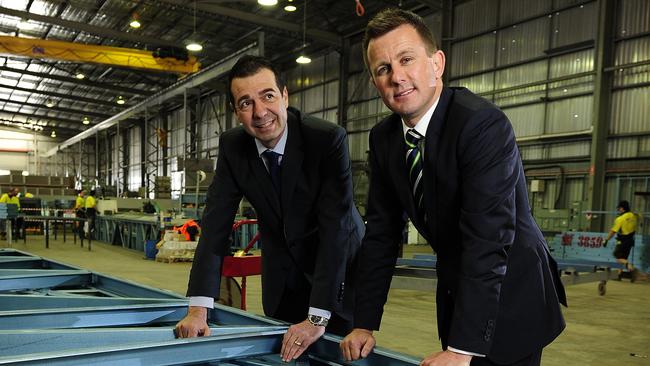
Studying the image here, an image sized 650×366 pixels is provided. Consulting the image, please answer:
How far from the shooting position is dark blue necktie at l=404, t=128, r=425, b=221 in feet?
4.14

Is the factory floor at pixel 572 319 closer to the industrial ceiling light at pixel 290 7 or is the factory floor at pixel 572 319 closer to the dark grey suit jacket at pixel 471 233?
the dark grey suit jacket at pixel 471 233

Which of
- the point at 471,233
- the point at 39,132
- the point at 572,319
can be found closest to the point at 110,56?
the point at 572,319

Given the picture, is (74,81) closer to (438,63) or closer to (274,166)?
(274,166)

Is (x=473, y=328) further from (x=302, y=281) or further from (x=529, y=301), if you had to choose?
(x=302, y=281)

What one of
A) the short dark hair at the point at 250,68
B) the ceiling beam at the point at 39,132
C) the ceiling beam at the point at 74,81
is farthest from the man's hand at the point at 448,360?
the ceiling beam at the point at 39,132

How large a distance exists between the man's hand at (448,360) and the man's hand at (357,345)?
281 millimetres

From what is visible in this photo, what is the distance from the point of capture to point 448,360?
106 centimetres

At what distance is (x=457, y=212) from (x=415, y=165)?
0.16 meters

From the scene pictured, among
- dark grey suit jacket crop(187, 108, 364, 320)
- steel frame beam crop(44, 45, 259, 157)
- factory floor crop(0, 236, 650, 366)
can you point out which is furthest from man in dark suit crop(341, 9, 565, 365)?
steel frame beam crop(44, 45, 259, 157)

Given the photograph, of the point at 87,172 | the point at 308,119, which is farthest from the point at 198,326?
the point at 87,172

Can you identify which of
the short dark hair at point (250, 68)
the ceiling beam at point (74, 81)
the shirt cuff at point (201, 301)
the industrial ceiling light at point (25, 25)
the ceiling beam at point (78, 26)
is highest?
the industrial ceiling light at point (25, 25)

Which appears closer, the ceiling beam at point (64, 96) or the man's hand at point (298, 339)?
the man's hand at point (298, 339)

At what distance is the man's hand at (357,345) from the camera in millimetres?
1330

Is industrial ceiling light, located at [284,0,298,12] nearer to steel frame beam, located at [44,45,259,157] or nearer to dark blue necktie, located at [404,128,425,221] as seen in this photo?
steel frame beam, located at [44,45,259,157]
